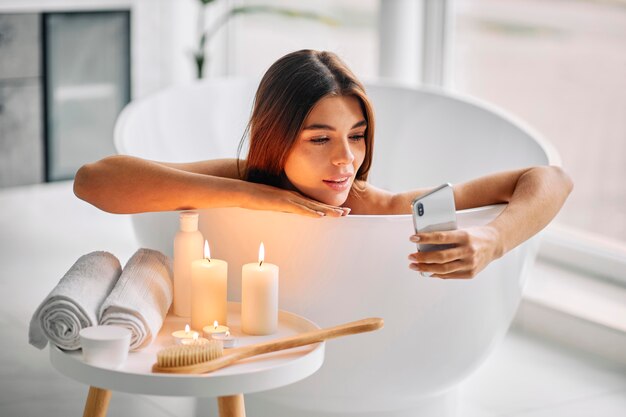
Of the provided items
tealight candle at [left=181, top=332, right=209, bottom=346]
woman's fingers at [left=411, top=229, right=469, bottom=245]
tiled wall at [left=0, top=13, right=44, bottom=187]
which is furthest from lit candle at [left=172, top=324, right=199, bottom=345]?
tiled wall at [left=0, top=13, right=44, bottom=187]

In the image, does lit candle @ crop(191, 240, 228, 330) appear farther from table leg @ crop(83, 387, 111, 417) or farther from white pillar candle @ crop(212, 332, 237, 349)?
table leg @ crop(83, 387, 111, 417)

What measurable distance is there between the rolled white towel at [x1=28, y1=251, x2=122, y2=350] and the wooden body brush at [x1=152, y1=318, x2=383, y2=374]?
0.15 metres

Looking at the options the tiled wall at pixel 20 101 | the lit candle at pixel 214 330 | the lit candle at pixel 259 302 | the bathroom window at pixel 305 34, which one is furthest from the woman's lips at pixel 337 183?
the bathroom window at pixel 305 34

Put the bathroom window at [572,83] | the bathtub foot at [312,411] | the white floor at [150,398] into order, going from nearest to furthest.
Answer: the bathtub foot at [312,411]
the white floor at [150,398]
the bathroom window at [572,83]

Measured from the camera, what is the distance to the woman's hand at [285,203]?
1.86m

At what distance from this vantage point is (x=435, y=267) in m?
1.65

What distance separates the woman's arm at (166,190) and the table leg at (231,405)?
1.28 ft

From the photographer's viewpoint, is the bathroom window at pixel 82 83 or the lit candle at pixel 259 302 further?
the bathroom window at pixel 82 83

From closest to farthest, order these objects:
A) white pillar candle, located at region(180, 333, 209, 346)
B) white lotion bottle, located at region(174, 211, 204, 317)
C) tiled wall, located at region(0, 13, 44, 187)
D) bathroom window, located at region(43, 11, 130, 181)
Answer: white pillar candle, located at region(180, 333, 209, 346) → white lotion bottle, located at region(174, 211, 204, 317) → tiled wall, located at region(0, 13, 44, 187) → bathroom window, located at region(43, 11, 130, 181)

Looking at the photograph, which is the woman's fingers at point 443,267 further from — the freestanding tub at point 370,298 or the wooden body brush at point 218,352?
the freestanding tub at point 370,298

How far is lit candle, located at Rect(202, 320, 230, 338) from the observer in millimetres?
1678

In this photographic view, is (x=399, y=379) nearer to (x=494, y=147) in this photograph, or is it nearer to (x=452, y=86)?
(x=494, y=147)

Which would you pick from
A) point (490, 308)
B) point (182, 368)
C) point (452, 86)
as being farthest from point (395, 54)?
point (182, 368)

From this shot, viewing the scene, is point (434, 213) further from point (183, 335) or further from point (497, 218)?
point (183, 335)
